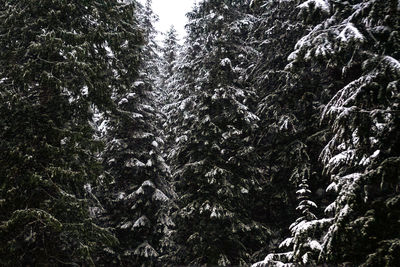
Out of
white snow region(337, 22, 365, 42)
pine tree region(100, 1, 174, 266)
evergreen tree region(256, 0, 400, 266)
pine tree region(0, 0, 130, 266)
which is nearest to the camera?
evergreen tree region(256, 0, 400, 266)

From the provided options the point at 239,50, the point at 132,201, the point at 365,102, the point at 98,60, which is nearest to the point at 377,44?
the point at 365,102

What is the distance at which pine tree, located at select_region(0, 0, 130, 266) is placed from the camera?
7.52m

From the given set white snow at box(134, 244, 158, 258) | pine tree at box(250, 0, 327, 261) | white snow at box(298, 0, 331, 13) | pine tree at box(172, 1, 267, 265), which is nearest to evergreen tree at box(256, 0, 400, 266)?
white snow at box(298, 0, 331, 13)

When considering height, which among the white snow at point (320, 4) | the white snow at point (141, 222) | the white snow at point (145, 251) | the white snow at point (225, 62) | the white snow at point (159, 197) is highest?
the white snow at point (225, 62)

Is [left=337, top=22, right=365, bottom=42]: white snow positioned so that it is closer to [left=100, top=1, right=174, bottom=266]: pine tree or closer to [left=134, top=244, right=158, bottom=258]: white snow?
[left=100, top=1, right=174, bottom=266]: pine tree

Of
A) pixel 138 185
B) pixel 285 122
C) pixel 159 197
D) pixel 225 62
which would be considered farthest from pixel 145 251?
pixel 225 62

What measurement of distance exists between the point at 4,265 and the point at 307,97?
1054 centimetres

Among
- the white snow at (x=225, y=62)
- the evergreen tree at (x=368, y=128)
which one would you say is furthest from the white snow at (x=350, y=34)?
the white snow at (x=225, y=62)

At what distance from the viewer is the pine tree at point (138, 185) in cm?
1506

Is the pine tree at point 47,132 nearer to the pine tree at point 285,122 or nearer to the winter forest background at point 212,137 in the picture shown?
the winter forest background at point 212,137

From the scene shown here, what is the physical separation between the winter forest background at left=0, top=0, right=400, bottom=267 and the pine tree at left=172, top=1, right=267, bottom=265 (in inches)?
3.2

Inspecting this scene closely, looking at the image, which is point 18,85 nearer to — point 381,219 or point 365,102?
point 365,102

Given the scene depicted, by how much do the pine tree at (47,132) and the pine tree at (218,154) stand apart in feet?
16.3

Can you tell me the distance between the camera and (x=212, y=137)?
565 inches
